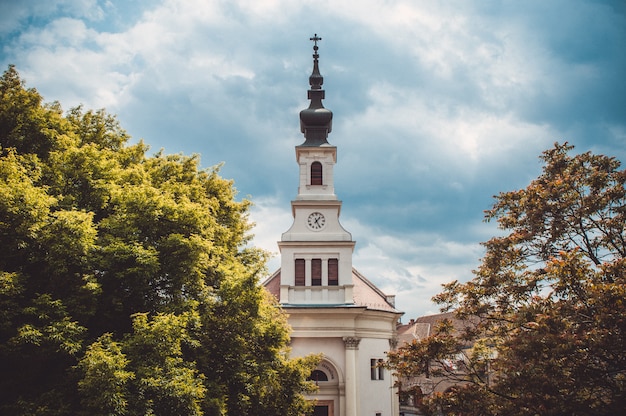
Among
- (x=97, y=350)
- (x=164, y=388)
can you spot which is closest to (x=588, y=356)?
(x=164, y=388)

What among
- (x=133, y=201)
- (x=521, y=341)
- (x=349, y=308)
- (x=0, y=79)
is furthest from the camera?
(x=349, y=308)

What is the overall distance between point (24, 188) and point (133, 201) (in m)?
2.77

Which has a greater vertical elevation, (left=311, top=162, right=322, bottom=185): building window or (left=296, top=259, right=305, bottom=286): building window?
(left=311, top=162, right=322, bottom=185): building window

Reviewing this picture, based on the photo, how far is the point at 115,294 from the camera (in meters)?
14.4

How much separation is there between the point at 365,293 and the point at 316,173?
913 centimetres

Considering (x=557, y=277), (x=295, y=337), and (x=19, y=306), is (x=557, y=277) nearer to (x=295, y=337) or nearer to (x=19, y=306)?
(x=19, y=306)

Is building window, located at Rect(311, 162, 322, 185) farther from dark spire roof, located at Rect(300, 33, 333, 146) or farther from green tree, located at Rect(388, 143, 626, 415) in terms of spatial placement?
green tree, located at Rect(388, 143, 626, 415)

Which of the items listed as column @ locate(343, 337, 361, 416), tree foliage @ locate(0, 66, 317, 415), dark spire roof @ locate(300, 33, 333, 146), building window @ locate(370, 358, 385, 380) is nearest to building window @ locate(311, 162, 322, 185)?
dark spire roof @ locate(300, 33, 333, 146)

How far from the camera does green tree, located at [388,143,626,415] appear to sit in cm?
1087

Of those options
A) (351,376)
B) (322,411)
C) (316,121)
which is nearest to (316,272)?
(351,376)

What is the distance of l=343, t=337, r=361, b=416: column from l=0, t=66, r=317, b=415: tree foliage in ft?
38.5

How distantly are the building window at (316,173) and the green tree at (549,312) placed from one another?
19239 millimetres

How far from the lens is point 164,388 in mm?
12328

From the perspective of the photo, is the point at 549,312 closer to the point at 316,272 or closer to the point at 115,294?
the point at 115,294
